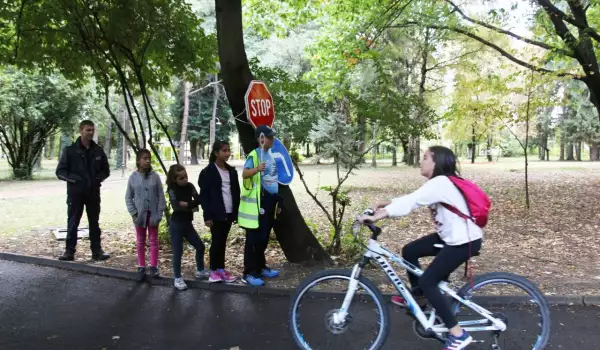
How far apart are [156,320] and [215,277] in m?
1.28

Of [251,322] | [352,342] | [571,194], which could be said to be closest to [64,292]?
[251,322]

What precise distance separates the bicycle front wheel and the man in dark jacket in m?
4.50

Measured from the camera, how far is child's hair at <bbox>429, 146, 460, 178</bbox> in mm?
3603

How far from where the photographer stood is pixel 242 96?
21.5 feet

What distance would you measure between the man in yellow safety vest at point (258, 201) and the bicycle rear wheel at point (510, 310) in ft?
9.18

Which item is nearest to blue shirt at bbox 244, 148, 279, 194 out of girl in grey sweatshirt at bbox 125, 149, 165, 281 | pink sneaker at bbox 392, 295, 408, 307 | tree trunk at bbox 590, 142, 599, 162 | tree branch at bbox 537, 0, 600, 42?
girl in grey sweatshirt at bbox 125, 149, 165, 281

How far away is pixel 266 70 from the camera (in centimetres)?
751

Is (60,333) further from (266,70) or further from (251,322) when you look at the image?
(266,70)

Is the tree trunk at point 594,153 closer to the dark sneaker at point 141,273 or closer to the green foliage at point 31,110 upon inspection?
the green foliage at point 31,110

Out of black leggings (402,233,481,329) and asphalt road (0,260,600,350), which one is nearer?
black leggings (402,233,481,329)

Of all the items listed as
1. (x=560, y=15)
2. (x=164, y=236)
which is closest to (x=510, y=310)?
(x=164, y=236)

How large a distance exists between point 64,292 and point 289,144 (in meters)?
3.83

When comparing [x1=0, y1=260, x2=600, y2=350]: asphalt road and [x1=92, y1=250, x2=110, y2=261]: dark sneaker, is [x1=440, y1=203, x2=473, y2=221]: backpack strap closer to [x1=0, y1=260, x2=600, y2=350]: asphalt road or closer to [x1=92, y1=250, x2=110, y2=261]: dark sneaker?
[x1=0, y1=260, x2=600, y2=350]: asphalt road

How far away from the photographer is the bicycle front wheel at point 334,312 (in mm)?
3672
